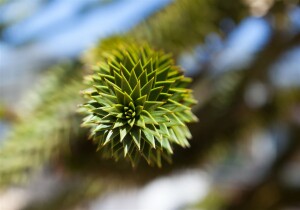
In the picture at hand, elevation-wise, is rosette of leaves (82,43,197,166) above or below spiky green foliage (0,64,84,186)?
below

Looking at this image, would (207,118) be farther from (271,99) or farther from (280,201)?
(280,201)

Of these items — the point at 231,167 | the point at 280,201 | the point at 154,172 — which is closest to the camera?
the point at 154,172

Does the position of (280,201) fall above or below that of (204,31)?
below

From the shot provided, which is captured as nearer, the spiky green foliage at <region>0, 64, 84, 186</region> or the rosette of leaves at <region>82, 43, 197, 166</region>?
the rosette of leaves at <region>82, 43, 197, 166</region>

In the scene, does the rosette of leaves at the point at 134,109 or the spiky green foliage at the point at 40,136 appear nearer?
the rosette of leaves at the point at 134,109

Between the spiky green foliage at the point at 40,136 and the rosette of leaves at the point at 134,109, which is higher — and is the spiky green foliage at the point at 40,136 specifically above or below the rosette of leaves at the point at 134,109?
above

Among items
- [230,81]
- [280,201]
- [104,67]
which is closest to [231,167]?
[280,201]

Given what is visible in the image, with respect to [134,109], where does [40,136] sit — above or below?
above

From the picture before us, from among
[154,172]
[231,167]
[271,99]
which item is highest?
[231,167]
